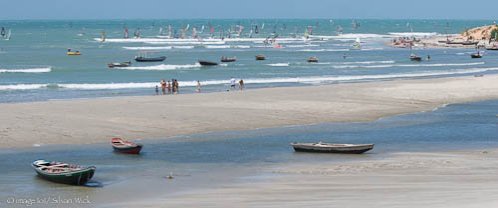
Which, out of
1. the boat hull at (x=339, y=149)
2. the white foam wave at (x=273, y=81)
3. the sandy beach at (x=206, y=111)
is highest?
the white foam wave at (x=273, y=81)

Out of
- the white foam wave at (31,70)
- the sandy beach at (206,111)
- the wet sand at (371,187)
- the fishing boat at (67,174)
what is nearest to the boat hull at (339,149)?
the wet sand at (371,187)

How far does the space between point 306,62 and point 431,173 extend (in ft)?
215

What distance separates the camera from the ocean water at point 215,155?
73.1ft

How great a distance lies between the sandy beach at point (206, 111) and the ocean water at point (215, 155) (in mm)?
1467

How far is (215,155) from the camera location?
2814 centimetres

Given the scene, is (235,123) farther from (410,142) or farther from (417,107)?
(417,107)

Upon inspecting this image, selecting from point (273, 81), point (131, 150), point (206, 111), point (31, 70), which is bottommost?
point (131, 150)

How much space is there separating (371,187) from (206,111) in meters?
18.1

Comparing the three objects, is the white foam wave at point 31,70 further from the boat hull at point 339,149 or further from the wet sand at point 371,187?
the wet sand at point 371,187

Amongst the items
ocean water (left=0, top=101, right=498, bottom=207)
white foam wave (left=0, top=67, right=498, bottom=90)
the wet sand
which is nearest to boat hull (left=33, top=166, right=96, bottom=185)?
ocean water (left=0, top=101, right=498, bottom=207)

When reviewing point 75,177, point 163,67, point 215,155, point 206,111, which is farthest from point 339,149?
point 163,67

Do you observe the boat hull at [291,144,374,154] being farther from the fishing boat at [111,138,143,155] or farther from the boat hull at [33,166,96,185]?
the boat hull at [33,166,96,185]

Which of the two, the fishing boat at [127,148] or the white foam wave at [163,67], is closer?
the fishing boat at [127,148]

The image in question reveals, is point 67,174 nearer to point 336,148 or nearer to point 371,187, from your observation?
point 371,187
